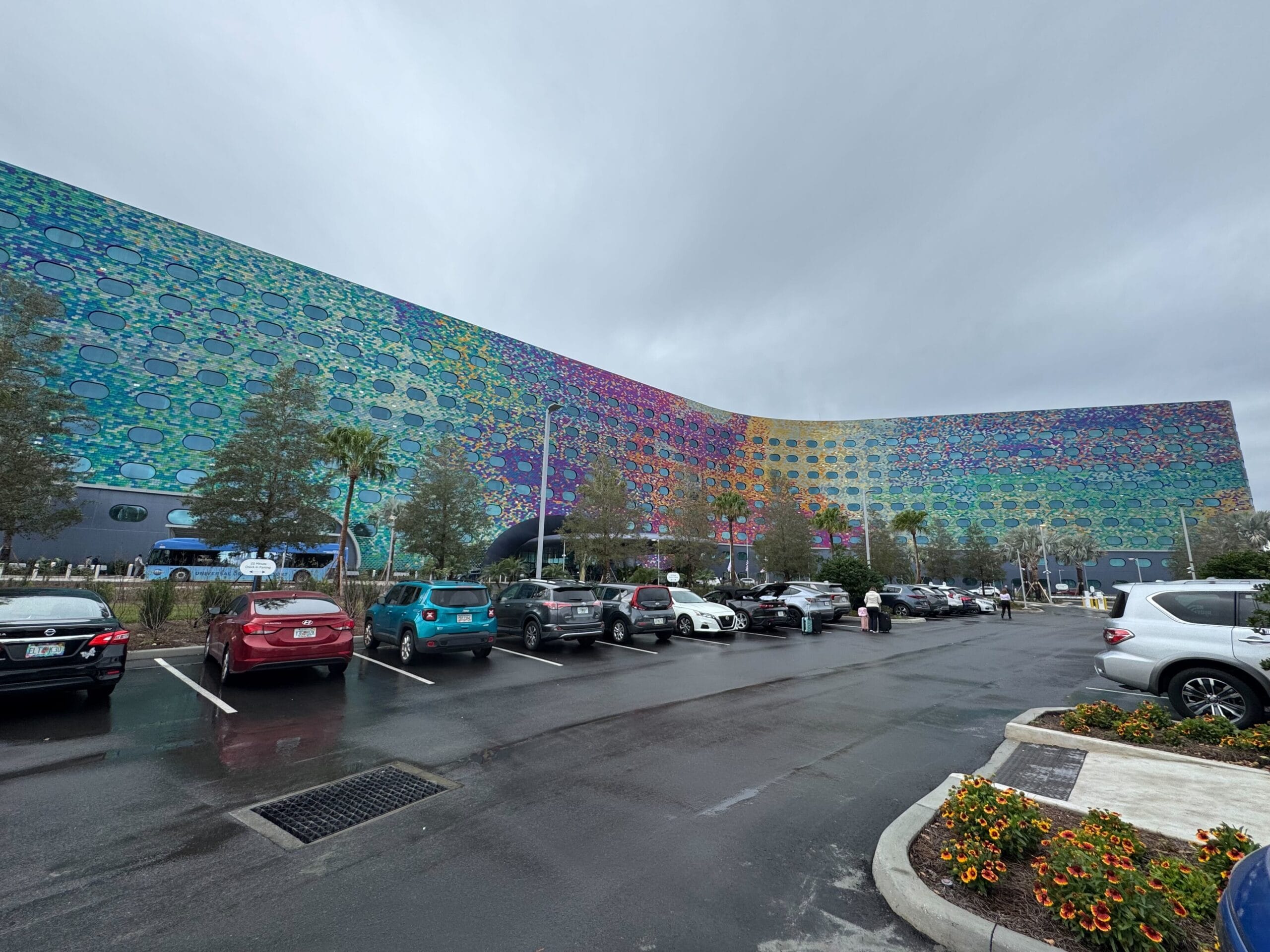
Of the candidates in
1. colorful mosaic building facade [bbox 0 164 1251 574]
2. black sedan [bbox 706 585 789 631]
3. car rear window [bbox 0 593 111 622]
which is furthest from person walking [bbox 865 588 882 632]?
car rear window [bbox 0 593 111 622]

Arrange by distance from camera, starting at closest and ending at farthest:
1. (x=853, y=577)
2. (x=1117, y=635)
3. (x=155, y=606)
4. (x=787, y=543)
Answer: (x=1117, y=635)
(x=155, y=606)
(x=853, y=577)
(x=787, y=543)

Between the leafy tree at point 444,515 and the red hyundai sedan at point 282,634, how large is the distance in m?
13.2

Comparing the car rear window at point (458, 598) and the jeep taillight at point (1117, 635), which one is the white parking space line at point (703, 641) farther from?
the jeep taillight at point (1117, 635)

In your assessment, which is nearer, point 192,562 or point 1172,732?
point 1172,732

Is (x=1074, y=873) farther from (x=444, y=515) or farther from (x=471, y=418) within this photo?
(x=471, y=418)

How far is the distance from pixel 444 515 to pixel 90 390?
30257 millimetres

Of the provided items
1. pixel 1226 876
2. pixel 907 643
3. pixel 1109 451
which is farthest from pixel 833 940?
pixel 1109 451

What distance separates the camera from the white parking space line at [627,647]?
1344 centimetres

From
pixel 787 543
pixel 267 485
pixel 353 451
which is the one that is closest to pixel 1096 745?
pixel 267 485

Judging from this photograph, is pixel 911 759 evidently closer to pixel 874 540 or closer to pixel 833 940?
pixel 833 940

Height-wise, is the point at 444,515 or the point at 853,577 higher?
the point at 444,515

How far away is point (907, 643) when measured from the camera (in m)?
16.7

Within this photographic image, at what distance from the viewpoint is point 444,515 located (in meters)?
23.0

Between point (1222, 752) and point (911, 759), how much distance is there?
9.96 ft
